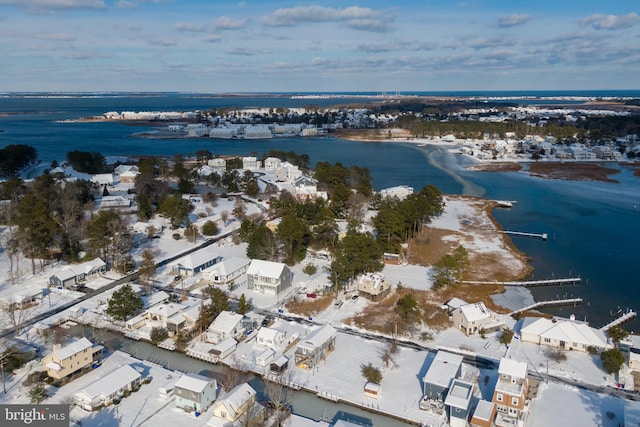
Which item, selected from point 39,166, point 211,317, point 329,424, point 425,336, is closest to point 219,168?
point 39,166

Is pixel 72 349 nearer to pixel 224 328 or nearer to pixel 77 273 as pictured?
pixel 224 328

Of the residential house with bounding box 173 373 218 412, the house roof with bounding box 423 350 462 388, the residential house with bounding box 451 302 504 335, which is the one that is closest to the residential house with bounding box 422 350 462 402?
the house roof with bounding box 423 350 462 388

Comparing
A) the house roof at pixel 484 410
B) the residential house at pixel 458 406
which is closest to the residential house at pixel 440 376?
the residential house at pixel 458 406

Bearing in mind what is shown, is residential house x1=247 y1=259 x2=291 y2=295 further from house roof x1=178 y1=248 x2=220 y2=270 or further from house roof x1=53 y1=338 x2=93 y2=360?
→ house roof x1=53 y1=338 x2=93 y2=360

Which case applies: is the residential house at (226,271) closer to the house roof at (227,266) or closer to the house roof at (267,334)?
the house roof at (227,266)

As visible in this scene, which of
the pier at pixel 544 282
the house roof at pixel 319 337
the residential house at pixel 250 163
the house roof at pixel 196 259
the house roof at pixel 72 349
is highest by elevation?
the residential house at pixel 250 163

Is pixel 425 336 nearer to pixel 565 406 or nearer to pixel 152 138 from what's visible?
pixel 565 406
